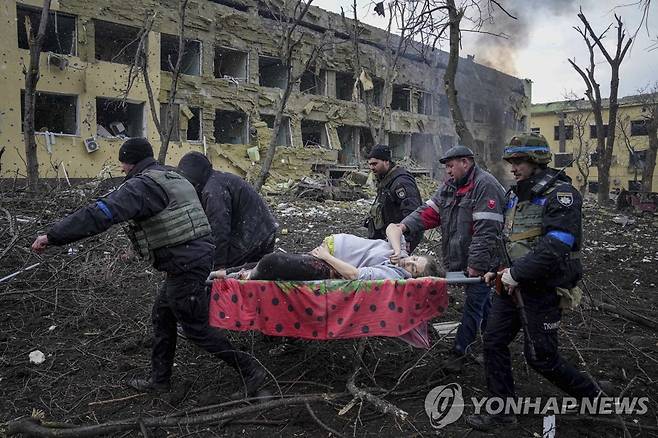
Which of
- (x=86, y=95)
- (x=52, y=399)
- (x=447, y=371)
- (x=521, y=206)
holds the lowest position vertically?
(x=52, y=399)

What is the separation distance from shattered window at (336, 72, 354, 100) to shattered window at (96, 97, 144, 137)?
38.4 ft

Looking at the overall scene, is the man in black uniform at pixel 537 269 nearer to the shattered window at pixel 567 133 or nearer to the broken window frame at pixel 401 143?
the broken window frame at pixel 401 143

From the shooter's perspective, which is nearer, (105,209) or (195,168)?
(105,209)

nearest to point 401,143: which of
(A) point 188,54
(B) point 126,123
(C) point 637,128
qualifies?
(A) point 188,54

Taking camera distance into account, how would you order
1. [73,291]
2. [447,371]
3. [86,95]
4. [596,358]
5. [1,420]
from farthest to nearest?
1. [86,95]
2. [73,291]
3. [596,358]
4. [447,371]
5. [1,420]

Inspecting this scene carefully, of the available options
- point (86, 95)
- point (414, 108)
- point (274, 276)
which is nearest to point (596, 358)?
point (274, 276)

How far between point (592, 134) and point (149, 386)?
43.7 m

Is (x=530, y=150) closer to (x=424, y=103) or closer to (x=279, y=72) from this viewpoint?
(x=279, y=72)

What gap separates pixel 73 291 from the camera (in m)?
5.15

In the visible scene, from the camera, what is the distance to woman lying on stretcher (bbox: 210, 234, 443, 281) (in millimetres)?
3529

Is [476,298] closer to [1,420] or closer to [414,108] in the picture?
[1,420]

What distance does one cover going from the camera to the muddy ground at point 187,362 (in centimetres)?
313

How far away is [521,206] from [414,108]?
1077 inches

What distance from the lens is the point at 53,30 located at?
1659 centimetres
